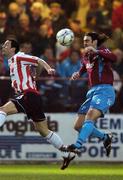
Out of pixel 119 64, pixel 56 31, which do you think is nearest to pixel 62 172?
pixel 119 64

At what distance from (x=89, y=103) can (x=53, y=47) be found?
5305 millimetres

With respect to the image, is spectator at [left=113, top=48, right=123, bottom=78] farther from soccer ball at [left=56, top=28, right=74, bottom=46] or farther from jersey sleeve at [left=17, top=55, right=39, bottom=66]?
jersey sleeve at [left=17, top=55, right=39, bottom=66]

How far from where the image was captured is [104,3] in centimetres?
2091

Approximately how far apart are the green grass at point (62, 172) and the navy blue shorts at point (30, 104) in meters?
0.98

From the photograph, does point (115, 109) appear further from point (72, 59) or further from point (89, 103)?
point (89, 103)

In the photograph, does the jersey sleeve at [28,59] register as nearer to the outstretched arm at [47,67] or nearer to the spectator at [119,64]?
the outstretched arm at [47,67]

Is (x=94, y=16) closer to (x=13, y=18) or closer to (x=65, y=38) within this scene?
(x=13, y=18)

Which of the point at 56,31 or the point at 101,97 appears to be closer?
the point at 101,97

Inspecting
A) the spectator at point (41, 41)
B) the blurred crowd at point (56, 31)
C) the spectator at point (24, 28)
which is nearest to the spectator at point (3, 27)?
the blurred crowd at point (56, 31)

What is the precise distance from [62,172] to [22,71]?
205 cm

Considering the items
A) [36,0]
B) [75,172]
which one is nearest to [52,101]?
[75,172]

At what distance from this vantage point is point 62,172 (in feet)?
47.3

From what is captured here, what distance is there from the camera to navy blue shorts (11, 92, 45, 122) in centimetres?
1346

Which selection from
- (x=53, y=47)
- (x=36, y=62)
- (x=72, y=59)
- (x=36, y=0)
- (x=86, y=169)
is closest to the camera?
(x=36, y=62)
